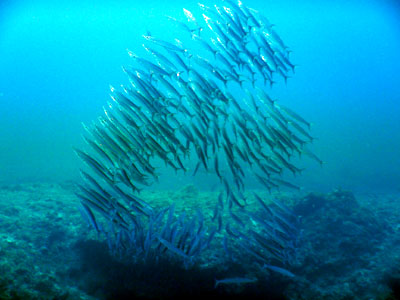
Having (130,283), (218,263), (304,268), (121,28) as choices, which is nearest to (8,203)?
(130,283)

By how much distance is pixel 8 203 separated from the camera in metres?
7.80

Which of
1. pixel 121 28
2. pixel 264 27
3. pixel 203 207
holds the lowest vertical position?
pixel 203 207

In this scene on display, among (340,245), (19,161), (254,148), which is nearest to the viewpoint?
(254,148)

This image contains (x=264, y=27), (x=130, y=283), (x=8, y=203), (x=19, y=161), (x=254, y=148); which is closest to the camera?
(x=130, y=283)

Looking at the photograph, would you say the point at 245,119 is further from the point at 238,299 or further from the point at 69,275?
the point at 69,275

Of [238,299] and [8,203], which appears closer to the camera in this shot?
[238,299]

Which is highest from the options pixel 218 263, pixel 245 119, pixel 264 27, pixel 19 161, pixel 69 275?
pixel 19 161

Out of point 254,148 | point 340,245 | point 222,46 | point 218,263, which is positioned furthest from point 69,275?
point 340,245

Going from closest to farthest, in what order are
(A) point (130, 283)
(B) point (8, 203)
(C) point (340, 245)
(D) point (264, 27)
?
(A) point (130, 283), (D) point (264, 27), (C) point (340, 245), (B) point (8, 203)

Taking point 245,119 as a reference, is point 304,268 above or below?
below

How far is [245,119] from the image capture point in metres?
4.88

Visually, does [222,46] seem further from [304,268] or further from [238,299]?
[304,268]

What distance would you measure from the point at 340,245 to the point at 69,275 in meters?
6.94

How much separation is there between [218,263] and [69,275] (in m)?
3.25
